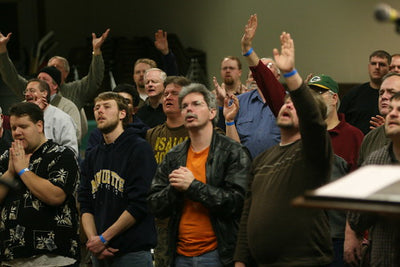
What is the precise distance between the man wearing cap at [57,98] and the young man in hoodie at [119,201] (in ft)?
5.24

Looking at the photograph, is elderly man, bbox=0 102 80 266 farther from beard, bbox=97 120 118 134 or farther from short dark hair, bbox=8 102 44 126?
beard, bbox=97 120 118 134

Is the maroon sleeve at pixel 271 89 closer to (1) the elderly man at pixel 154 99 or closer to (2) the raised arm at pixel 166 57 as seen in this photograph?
(1) the elderly man at pixel 154 99

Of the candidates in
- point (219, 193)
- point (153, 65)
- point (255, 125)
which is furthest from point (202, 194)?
point (153, 65)

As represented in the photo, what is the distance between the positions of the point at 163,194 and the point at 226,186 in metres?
0.30

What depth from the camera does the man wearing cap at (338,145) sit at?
377cm

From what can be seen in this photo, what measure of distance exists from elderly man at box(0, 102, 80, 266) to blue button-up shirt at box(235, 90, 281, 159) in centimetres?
103

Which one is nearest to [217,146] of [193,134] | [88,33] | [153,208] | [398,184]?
[193,134]

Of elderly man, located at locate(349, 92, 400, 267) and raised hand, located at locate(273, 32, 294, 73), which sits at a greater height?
raised hand, located at locate(273, 32, 294, 73)

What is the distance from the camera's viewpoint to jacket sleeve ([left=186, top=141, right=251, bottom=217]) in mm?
3309

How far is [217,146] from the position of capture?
3.49 m

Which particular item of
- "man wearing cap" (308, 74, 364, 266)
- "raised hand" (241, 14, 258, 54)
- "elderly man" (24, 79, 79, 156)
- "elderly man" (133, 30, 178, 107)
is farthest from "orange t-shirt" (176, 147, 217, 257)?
"elderly man" (133, 30, 178, 107)

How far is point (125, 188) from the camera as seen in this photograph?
153 inches

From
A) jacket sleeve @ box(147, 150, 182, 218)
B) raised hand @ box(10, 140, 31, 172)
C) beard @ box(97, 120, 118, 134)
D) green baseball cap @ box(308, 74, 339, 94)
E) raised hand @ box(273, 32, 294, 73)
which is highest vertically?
raised hand @ box(273, 32, 294, 73)

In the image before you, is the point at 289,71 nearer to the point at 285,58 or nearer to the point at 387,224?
the point at 285,58
